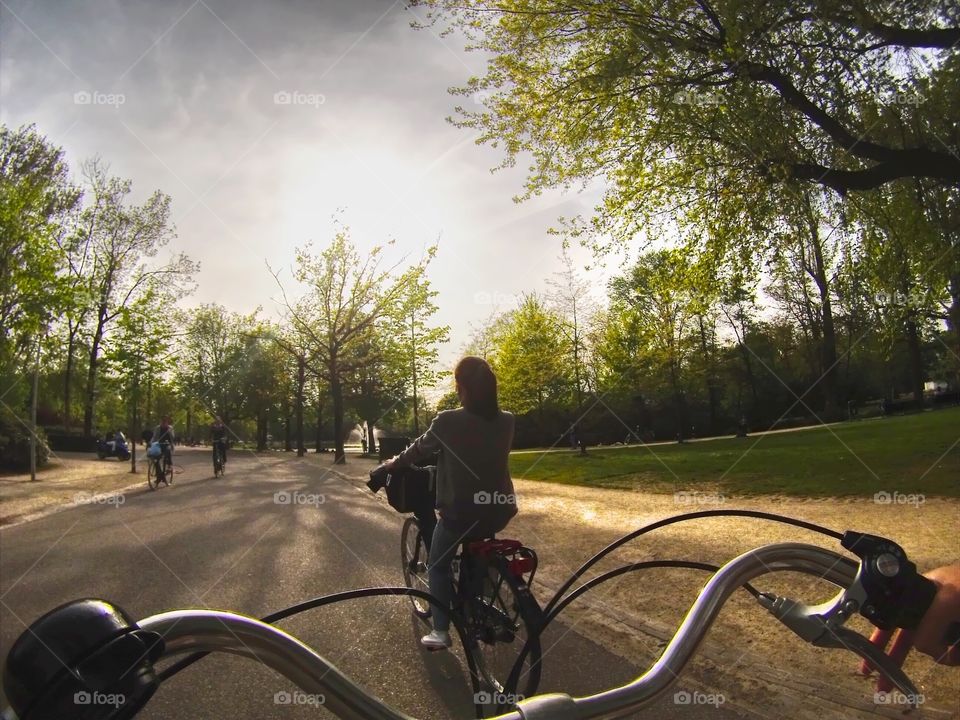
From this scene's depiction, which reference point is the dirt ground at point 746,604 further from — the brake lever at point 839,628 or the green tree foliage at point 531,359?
the green tree foliage at point 531,359

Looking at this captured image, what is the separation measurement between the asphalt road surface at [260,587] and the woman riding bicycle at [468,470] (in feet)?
2.61

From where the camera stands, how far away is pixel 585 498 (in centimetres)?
1553

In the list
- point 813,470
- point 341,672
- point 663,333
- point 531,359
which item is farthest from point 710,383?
point 341,672

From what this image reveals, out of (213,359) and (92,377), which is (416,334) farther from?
(213,359)

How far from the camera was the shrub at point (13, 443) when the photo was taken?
2505cm

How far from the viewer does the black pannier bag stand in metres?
4.98

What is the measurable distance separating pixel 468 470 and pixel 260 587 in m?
3.59

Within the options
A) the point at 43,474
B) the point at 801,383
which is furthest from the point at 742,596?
the point at 801,383

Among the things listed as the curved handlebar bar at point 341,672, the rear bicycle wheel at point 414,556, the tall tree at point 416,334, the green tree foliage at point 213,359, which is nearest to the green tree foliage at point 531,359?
the tall tree at point 416,334

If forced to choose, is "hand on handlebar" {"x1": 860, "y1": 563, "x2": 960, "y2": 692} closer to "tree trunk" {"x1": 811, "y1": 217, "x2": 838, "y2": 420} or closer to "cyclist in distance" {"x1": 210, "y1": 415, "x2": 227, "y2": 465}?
"cyclist in distance" {"x1": 210, "y1": 415, "x2": 227, "y2": 465}

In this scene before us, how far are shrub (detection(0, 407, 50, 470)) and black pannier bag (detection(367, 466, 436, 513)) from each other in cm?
2662

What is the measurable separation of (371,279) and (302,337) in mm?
5391

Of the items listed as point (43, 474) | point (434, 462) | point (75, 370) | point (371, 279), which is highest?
point (371, 279)

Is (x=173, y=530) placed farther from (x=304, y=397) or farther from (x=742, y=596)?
(x=304, y=397)
